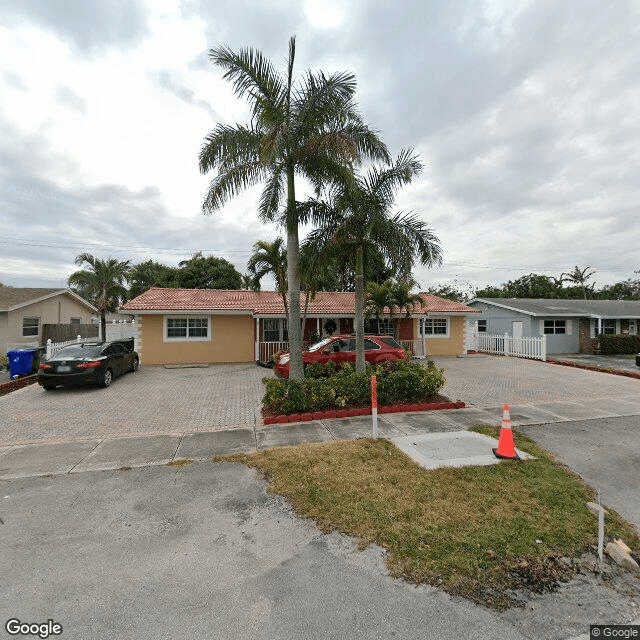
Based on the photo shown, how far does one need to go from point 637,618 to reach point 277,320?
15188mm

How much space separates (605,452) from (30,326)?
2580cm

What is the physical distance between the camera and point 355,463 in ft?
16.3

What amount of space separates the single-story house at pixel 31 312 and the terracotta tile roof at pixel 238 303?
7666mm

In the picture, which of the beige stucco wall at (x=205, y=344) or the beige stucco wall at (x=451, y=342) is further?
the beige stucco wall at (x=451, y=342)

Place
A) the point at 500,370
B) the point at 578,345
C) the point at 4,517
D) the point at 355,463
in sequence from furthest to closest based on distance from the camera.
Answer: the point at 578,345 < the point at 500,370 < the point at 355,463 < the point at 4,517

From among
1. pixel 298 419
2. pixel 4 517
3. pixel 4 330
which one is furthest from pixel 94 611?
pixel 4 330

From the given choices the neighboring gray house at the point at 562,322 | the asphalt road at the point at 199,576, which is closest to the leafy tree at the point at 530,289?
the neighboring gray house at the point at 562,322

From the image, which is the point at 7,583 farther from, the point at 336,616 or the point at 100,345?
the point at 100,345

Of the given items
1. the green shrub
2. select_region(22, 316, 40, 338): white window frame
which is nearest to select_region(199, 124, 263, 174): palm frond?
select_region(22, 316, 40, 338): white window frame

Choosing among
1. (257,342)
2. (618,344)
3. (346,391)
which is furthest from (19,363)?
(618,344)

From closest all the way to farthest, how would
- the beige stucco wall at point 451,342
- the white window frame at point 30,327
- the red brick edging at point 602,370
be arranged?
the red brick edging at point 602,370 → the beige stucco wall at point 451,342 → the white window frame at point 30,327

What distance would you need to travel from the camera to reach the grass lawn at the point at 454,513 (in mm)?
2877

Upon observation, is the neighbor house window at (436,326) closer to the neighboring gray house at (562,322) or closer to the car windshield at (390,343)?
the neighboring gray house at (562,322)

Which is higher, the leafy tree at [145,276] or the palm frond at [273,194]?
the leafy tree at [145,276]
